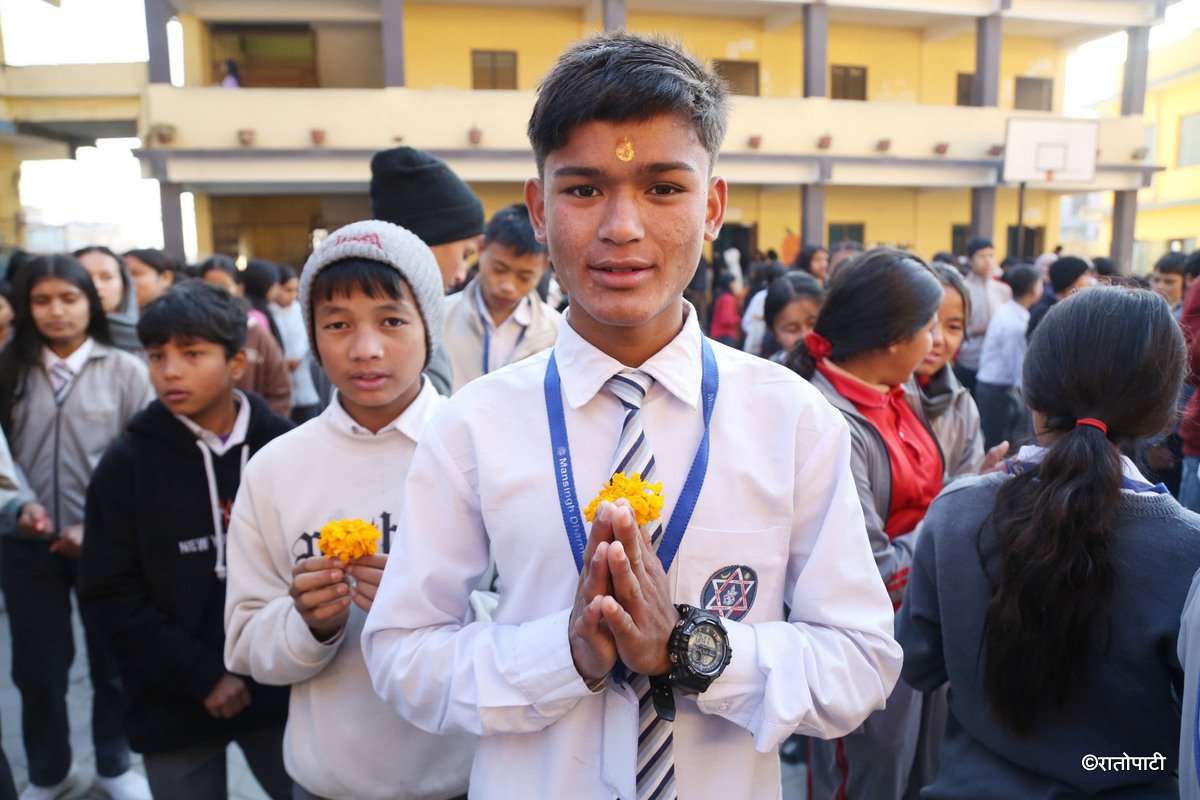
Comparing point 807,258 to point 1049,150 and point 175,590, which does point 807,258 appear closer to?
point 175,590

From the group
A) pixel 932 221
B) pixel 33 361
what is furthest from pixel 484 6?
pixel 33 361

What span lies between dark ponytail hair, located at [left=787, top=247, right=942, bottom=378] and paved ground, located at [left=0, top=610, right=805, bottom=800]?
171 centimetres

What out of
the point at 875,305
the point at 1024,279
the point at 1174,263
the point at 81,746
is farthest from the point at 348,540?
the point at 1174,263

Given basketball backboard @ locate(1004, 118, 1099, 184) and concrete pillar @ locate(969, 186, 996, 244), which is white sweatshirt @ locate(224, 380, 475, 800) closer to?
basketball backboard @ locate(1004, 118, 1099, 184)

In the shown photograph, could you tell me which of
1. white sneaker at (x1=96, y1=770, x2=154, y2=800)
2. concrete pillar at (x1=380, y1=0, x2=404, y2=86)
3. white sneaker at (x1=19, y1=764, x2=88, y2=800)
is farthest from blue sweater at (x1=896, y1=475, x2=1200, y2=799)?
concrete pillar at (x1=380, y1=0, x2=404, y2=86)

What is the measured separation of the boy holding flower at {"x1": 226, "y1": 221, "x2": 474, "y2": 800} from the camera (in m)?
1.61

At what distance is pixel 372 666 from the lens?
4.27ft

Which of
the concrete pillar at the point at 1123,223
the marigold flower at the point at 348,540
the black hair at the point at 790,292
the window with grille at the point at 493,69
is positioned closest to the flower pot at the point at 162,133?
the window with grille at the point at 493,69

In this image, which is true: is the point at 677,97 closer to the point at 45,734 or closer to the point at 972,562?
the point at 972,562

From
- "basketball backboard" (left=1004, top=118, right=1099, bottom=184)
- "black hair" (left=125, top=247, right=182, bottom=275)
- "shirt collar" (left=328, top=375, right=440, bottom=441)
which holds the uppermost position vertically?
"basketball backboard" (left=1004, top=118, right=1099, bottom=184)

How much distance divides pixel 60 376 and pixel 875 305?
119 inches

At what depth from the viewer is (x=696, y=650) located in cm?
110

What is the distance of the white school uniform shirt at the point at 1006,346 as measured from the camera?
6051 millimetres

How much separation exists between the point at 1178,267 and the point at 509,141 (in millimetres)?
10792
